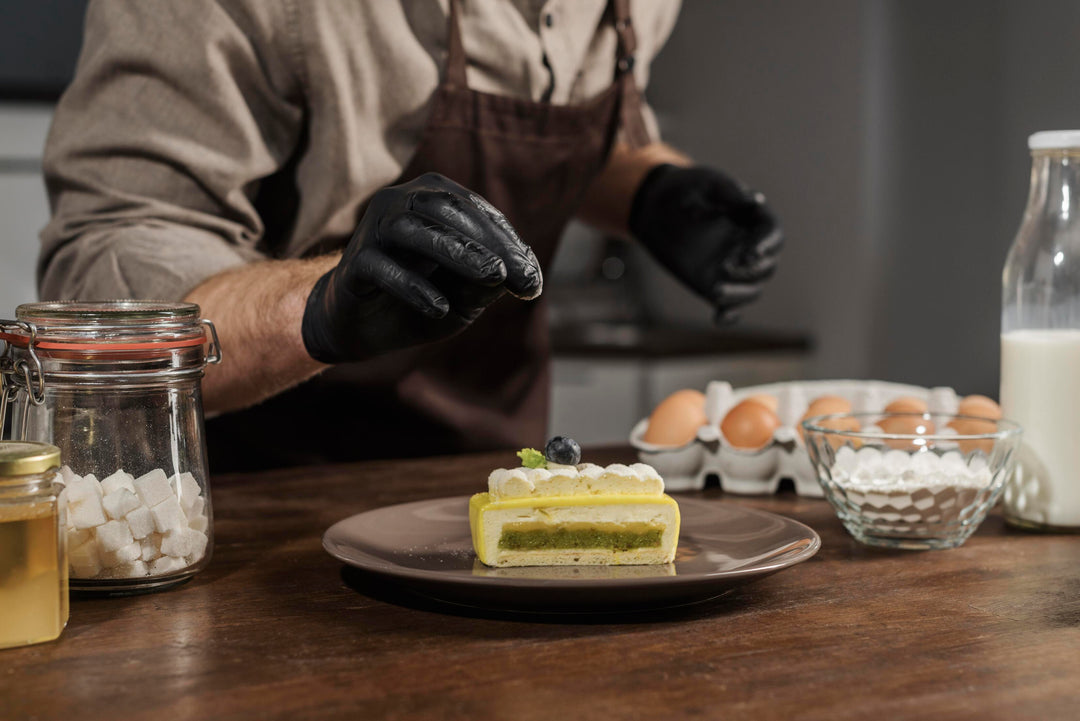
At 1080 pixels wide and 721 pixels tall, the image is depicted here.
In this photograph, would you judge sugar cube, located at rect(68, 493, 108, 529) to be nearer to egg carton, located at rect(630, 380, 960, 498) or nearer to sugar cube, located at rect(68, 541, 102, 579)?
sugar cube, located at rect(68, 541, 102, 579)

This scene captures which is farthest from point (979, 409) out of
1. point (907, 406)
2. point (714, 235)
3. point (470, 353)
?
point (470, 353)

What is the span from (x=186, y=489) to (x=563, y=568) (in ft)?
0.91

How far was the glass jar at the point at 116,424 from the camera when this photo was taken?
0.76 metres

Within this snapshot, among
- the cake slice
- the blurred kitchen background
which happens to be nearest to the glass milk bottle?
the cake slice

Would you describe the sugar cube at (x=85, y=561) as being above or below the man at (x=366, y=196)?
below

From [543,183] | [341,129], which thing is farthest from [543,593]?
[543,183]

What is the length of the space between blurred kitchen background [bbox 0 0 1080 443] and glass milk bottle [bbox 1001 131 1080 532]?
1.65 metres

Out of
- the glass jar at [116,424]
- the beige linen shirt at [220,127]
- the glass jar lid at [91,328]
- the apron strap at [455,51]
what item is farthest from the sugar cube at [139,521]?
the apron strap at [455,51]

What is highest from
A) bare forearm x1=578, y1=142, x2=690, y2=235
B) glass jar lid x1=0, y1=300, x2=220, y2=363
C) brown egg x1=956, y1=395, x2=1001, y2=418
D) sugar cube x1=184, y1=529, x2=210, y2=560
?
bare forearm x1=578, y1=142, x2=690, y2=235

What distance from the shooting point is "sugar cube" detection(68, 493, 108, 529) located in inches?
29.5

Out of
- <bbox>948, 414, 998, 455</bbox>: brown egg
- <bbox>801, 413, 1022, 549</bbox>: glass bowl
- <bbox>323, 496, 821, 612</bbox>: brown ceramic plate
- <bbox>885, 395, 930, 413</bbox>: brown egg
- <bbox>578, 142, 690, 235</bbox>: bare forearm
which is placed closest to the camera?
<bbox>323, 496, 821, 612</bbox>: brown ceramic plate

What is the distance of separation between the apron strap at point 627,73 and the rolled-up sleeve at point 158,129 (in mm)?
527

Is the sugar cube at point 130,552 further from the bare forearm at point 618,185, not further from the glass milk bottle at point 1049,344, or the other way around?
the bare forearm at point 618,185

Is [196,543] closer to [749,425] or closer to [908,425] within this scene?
[749,425]
